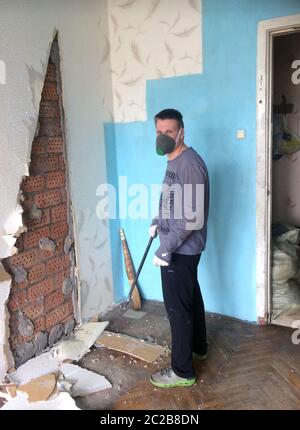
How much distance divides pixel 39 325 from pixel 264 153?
1.88 metres

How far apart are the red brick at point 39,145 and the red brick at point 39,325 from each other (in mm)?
1079

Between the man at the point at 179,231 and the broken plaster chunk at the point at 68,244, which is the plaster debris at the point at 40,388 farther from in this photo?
the broken plaster chunk at the point at 68,244

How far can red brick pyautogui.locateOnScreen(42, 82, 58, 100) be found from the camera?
7.86ft

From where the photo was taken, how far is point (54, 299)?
2.61 metres

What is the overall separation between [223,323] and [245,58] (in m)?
1.90

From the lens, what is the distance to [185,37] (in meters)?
2.71

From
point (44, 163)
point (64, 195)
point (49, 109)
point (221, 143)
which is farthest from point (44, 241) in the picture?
point (221, 143)

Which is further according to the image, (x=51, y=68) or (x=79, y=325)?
(x=79, y=325)

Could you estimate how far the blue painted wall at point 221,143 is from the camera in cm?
254

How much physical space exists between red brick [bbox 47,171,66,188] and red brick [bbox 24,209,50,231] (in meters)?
0.18

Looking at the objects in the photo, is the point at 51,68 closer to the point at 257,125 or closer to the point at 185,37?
the point at 185,37

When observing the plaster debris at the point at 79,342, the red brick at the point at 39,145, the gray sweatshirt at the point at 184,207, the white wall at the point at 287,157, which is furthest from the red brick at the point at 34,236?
the white wall at the point at 287,157
